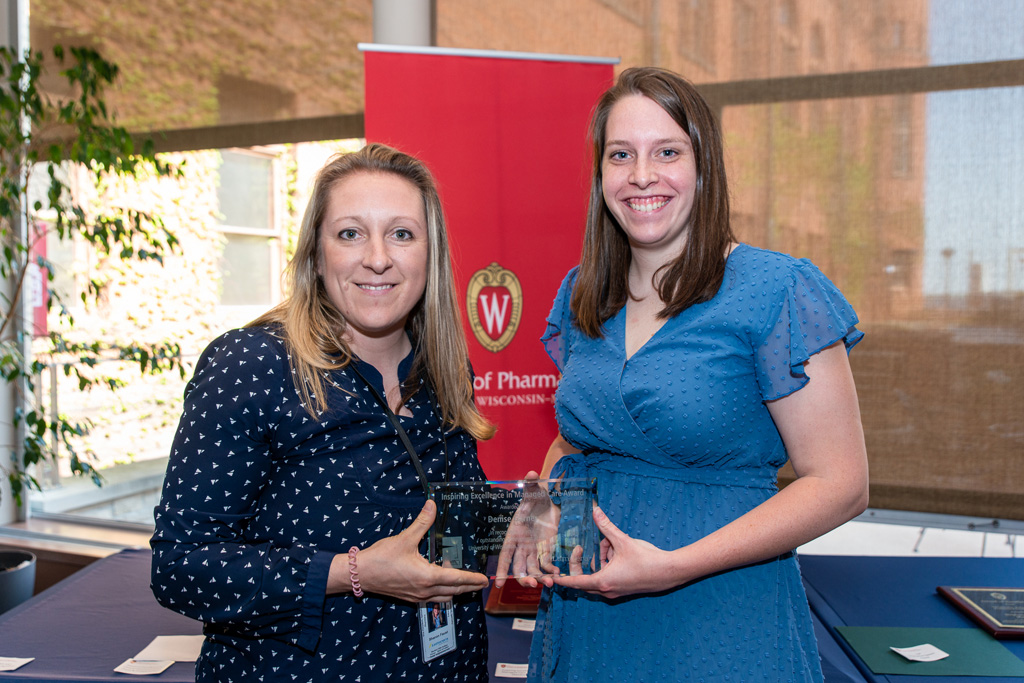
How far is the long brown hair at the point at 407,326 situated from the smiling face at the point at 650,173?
15.7 inches

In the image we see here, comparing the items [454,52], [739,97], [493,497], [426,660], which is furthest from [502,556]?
[739,97]

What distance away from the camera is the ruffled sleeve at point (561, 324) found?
1.76m

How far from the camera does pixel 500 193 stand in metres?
3.16

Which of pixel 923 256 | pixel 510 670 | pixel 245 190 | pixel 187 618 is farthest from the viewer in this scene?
pixel 245 190

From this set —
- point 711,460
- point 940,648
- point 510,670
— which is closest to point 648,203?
point 711,460

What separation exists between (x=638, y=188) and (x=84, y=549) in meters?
4.52

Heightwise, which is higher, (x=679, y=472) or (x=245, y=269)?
(x=245, y=269)

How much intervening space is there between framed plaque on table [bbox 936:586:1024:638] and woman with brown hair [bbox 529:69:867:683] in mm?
1191

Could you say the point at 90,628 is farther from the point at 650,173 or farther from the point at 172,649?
the point at 650,173

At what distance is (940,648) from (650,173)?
5.43ft

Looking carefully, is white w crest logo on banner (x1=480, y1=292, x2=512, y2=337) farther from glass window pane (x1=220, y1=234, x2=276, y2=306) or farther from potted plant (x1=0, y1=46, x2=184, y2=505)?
glass window pane (x1=220, y1=234, x2=276, y2=306)

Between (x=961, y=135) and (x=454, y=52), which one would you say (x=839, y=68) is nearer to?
(x=961, y=135)

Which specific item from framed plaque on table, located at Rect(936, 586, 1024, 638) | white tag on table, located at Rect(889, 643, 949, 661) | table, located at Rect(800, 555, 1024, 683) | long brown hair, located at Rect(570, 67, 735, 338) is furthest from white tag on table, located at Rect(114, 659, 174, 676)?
framed plaque on table, located at Rect(936, 586, 1024, 638)

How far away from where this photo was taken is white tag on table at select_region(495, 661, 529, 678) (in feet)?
6.64
